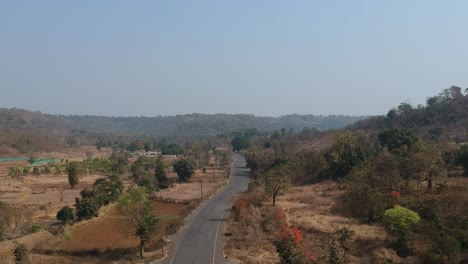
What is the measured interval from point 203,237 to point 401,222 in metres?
15.0

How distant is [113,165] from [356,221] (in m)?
68.1

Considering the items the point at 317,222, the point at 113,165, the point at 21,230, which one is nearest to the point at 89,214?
the point at 21,230

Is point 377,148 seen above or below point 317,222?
above

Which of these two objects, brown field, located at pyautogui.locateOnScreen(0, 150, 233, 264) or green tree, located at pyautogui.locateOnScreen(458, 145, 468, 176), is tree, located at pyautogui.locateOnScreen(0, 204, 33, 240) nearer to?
brown field, located at pyautogui.locateOnScreen(0, 150, 233, 264)

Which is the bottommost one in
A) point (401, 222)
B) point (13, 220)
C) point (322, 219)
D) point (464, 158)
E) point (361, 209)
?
point (13, 220)

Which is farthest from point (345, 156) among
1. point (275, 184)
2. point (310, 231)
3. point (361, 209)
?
point (310, 231)

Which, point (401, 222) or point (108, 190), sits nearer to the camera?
point (401, 222)

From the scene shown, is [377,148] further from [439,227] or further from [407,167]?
[439,227]

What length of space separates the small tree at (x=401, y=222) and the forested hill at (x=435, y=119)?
5387 centimetres

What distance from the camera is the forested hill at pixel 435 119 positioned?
283ft

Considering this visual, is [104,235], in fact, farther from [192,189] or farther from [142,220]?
[192,189]

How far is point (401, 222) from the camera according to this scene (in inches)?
1134

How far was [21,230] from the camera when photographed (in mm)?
38531

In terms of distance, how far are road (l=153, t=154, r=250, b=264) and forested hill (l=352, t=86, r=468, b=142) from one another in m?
49.3
